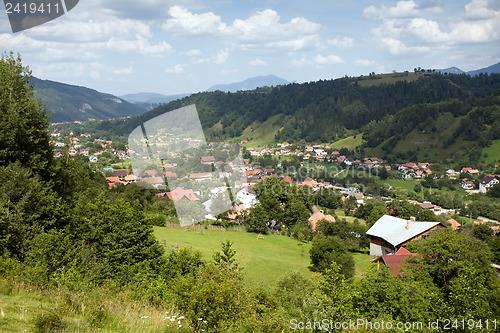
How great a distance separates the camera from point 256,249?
26.1 metres

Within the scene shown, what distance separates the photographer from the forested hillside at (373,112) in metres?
107

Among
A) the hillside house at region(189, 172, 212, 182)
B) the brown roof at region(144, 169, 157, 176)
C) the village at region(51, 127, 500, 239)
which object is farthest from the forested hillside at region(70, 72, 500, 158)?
the brown roof at region(144, 169, 157, 176)

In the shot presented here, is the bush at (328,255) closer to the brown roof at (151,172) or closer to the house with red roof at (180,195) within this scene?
the house with red roof at (180,195)

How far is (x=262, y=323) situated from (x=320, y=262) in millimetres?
16901

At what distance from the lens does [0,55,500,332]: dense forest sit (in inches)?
212

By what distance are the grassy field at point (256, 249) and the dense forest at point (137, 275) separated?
555 cm

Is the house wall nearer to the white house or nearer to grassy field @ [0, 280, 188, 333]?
the white house

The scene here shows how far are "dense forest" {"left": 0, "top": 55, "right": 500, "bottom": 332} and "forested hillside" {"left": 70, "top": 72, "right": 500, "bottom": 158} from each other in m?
104

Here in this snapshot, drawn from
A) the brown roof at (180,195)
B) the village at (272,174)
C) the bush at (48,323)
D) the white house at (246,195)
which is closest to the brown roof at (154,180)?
the village at (272,174)

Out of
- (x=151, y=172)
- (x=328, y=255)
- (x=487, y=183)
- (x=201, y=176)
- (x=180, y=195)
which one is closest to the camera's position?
(x=328, y=255)

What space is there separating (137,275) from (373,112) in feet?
496

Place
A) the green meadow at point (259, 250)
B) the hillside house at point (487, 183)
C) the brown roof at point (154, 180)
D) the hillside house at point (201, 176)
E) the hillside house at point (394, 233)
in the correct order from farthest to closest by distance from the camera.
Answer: the hillside house at point (487, 183), the hillside house at point (201, 176), the brown roof at point (154, 180), the hillside house at point (394, 233), the green meadow at point (259, 250)

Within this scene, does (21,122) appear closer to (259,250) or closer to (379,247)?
(259,250)

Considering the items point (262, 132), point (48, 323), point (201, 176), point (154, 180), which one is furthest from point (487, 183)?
point (262, 132)
